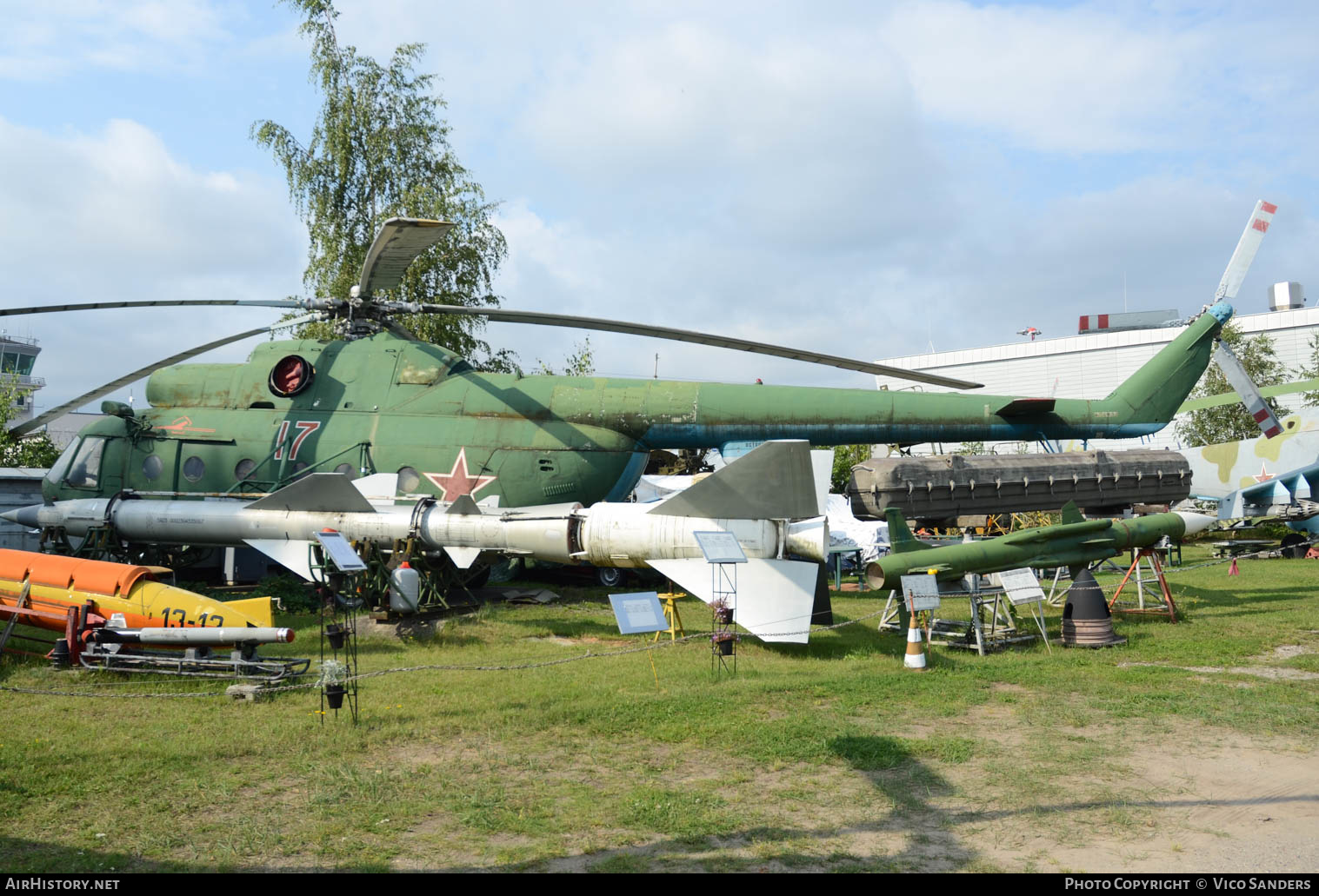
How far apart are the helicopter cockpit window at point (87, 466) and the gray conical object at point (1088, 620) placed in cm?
1693

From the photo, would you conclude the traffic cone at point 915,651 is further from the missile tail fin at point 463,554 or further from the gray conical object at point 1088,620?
the missile tail fin at point 463,554

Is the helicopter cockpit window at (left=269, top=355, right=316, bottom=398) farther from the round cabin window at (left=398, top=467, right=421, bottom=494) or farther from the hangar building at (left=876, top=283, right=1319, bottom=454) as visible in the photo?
the hangar building at (left=876, top=283, right=1319, bottom=454)

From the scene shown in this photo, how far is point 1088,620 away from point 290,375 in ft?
A: 46.1

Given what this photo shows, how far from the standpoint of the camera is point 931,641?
12.5 metres

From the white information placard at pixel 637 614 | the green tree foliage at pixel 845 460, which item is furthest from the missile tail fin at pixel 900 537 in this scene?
the green tree foliage at pixel 845 460

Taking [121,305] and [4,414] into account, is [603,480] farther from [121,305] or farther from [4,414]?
[4,414]

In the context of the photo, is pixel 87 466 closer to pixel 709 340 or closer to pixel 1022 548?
pixel 709 340

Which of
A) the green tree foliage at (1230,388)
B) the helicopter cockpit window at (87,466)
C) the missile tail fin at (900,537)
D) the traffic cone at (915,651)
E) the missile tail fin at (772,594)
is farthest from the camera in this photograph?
the green tree foliage at (1230,388)

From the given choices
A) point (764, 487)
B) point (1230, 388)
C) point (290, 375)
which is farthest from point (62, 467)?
point (1230, 388)

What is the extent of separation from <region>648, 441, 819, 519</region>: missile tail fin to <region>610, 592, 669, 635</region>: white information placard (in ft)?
6.22

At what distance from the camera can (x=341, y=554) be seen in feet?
33.7

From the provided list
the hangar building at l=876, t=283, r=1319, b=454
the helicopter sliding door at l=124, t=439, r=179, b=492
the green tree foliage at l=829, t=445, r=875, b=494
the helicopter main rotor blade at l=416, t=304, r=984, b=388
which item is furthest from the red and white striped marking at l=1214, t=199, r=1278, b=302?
the hangar building at l=876, t=283, r=1319, b=454

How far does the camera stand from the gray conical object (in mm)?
12156

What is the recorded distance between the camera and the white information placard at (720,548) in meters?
10.3
